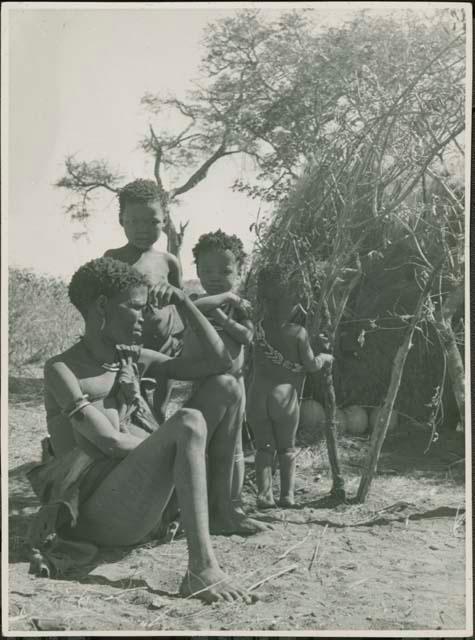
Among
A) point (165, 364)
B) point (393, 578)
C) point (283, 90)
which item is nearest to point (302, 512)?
point (393, 578)

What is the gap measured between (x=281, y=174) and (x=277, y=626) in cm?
235

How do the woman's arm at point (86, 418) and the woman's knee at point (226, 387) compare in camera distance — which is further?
the woman's knee at point (226, 387)

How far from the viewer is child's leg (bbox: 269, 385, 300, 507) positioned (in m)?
4.68

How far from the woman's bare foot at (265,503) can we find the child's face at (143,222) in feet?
4.83

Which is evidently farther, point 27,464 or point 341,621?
point 27,464

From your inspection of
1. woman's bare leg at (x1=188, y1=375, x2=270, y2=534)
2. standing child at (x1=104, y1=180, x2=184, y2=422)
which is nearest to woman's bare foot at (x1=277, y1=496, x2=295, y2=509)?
woman's bare leg at (x1=188, y1=375, x2=270, y2=534)

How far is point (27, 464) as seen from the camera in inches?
185

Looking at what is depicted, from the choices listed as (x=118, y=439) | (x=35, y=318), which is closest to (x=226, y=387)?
(x=118, y=439)

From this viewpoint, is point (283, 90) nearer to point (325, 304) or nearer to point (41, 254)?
point (325, 304)

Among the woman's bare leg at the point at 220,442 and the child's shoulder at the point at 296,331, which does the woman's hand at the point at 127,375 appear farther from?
the child's shoulder at the point at 296,331

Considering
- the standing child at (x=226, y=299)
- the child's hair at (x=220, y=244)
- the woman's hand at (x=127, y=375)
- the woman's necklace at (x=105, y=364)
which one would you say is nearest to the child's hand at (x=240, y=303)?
the standing child at (x=226, y=299)

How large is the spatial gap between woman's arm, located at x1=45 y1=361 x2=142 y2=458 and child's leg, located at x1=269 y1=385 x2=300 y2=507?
984 millimetres

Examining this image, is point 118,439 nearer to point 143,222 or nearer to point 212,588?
point 212,588

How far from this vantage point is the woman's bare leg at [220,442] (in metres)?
4.34
